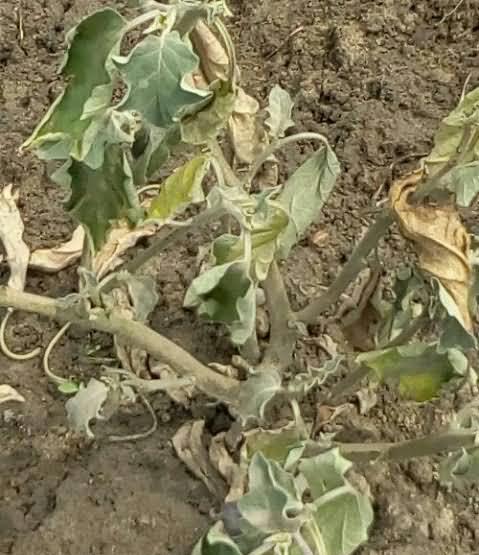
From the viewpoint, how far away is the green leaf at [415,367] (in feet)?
4.43

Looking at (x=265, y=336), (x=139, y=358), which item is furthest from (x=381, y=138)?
(x=139, y=358)

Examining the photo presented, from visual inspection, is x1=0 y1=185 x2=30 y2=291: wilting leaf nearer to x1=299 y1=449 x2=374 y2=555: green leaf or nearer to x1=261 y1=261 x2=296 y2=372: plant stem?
x1=261 y1=261 x2=296 y2=372: plant stem

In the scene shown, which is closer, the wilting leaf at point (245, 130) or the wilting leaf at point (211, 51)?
the wilting leaf at point (211, 51)

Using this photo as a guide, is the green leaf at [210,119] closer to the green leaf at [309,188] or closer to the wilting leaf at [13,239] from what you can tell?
the green leaf at [309,188]

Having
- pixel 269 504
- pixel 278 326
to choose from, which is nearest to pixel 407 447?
pixel 278 326

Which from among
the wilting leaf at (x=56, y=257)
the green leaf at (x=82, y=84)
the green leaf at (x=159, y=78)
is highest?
the green leaf at (x=159, y=78)

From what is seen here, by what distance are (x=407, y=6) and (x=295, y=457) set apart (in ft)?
3.34

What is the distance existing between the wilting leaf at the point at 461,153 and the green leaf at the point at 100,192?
32cm

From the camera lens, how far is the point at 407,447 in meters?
Answer: 1.43

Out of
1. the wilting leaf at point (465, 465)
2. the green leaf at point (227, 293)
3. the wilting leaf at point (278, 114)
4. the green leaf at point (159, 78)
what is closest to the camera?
the green leaf at point (159, 78)

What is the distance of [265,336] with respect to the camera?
1.68 meters

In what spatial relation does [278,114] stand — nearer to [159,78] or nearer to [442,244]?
[442,244]

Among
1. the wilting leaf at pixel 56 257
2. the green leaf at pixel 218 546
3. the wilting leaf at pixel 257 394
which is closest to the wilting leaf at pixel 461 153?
the wilting leaf at pixel 257 394

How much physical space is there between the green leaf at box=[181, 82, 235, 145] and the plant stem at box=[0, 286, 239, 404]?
207 millimetres
